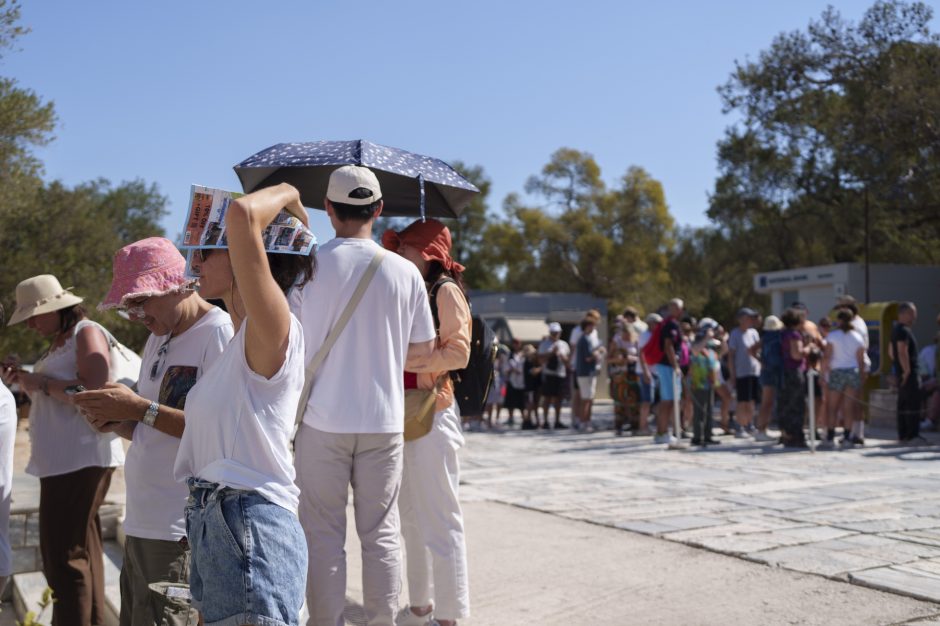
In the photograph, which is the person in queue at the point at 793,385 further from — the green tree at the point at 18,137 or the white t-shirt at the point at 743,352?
the green tree at the point at 18,137

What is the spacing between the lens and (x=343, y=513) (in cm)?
345

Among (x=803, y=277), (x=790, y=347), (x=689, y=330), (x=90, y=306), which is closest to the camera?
(x=790, y=347)

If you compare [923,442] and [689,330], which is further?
[689,330]

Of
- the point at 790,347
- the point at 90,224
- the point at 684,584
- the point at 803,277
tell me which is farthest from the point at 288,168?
the point at 803,277

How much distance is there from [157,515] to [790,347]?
9.74 metres

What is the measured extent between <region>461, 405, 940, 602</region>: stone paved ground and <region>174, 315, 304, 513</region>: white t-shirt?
343cm

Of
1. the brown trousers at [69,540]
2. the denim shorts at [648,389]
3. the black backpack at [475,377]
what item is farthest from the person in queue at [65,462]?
the denim shorts at [648,389]

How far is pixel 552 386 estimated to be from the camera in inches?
642

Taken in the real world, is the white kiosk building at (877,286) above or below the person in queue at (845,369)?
above

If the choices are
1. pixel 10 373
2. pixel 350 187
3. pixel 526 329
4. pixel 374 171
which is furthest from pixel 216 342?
pixel 526 329

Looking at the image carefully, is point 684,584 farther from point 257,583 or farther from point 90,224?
point 90,224

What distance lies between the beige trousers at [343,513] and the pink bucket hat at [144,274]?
735 mm

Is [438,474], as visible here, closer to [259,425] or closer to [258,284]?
[259,425]

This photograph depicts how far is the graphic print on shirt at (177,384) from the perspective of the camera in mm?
2928
